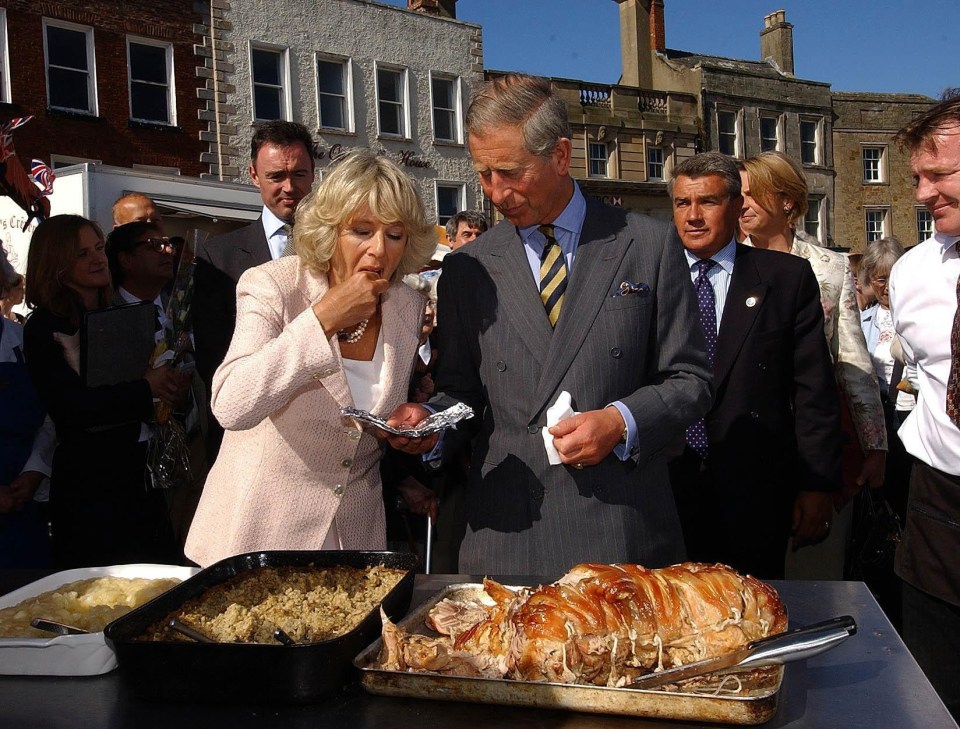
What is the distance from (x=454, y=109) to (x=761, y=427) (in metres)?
20.6

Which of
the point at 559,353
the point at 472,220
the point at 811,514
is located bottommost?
the point at 811,514

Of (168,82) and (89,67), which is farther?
(168,82)

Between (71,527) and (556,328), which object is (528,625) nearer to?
(556,328)

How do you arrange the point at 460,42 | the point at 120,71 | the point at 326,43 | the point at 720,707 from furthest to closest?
the point at 460,42 → the point at 326,43 → the point at 120,71 → the point at 720,707

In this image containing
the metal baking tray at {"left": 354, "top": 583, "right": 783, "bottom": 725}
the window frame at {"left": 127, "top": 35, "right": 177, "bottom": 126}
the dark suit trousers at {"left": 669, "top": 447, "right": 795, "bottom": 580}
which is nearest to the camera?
the metal baking tray at {"left": 354, "top": 583, "right": 783, "bottom": 725}

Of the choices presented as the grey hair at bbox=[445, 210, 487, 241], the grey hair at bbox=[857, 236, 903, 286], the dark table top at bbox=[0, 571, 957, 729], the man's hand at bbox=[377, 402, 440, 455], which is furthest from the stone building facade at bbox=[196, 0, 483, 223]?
the dark table top at bbox=[0, 571, 957, 729]

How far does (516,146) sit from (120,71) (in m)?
17.7

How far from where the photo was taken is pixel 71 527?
155 inches

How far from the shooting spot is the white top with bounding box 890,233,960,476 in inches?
106

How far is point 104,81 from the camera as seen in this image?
17.7 metres

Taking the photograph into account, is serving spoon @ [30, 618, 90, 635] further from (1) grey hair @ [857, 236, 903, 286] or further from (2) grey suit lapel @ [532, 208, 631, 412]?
(1) grey hair @ [857, 236, 903, 286]

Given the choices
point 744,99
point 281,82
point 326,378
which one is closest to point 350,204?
point 326,378

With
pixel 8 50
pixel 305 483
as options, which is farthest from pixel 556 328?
pixel 8 50

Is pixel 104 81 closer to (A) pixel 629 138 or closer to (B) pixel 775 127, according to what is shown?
(A) pixel 629 138
